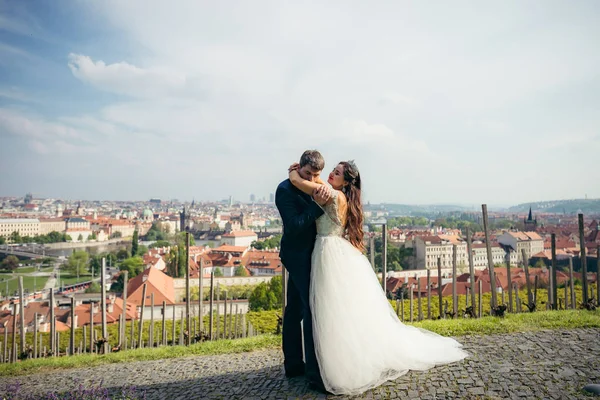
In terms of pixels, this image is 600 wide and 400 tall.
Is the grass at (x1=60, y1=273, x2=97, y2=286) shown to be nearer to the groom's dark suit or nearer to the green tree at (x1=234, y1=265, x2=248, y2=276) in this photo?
the green tree at (x1=234, y1=265, x2=248, y2=276)

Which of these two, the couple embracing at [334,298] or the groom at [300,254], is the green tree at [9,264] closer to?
the groom at [300,254]

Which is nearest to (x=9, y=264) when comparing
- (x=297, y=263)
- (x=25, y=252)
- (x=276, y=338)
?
(x=25, y=252)

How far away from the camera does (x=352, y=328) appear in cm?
412

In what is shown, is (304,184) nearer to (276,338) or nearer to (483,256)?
(276,338)

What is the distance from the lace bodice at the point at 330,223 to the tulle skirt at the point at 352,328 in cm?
5

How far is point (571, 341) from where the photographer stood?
17.2 feet

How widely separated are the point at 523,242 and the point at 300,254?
86812 mm

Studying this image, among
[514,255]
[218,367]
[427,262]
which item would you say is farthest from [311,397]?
[514,255]

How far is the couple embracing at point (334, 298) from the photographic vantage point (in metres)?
4.04

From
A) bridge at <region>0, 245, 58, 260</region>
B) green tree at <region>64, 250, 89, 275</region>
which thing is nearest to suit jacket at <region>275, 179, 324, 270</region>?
green tree at <region>64, 250, 89, 275</region>

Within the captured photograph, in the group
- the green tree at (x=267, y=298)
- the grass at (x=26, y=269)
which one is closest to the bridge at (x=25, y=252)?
the grass at (x=26, y=269)

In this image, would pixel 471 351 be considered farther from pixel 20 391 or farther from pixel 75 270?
pixel 75 270

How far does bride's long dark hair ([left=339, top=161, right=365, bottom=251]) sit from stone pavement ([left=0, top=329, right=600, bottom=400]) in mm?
1417

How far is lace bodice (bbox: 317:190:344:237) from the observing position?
430cm
